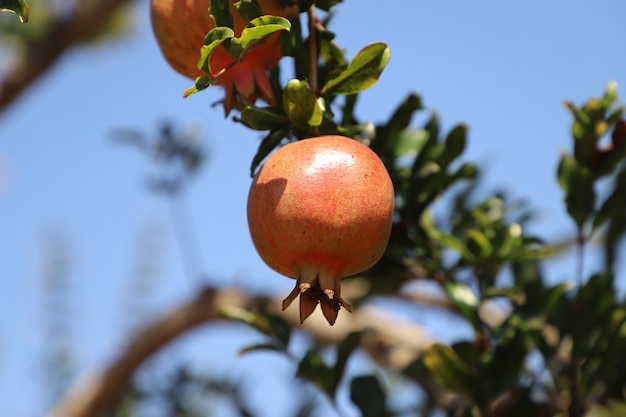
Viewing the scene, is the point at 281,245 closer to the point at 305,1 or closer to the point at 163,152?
the point at 305,1

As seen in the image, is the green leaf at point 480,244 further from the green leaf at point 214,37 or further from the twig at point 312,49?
the green leaf at point 214,37

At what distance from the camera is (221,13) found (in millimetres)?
516

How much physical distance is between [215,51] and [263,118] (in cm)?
6

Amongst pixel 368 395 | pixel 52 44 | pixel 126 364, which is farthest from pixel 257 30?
pixel 52 44

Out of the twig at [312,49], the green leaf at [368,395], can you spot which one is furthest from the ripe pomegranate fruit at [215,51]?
the green leaf at [368,395]

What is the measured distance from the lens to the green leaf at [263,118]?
546 mm

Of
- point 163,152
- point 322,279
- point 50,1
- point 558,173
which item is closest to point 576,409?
point 558,173

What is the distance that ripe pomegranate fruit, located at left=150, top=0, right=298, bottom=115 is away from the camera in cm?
55

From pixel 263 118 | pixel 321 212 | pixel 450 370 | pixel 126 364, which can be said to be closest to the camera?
pixel 321 212

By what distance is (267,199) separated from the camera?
47cm

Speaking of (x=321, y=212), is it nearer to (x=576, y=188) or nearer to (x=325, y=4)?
(x=325, y=4)

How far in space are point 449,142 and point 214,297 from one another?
6.13 ft

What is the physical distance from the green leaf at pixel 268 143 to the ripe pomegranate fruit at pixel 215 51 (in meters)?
0.04

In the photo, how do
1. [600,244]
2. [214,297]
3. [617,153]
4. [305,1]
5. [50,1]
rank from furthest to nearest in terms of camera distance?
1. [50,1]
2. [214,297]
3. [600,244]
4. [617,153]
5. [305,1]
